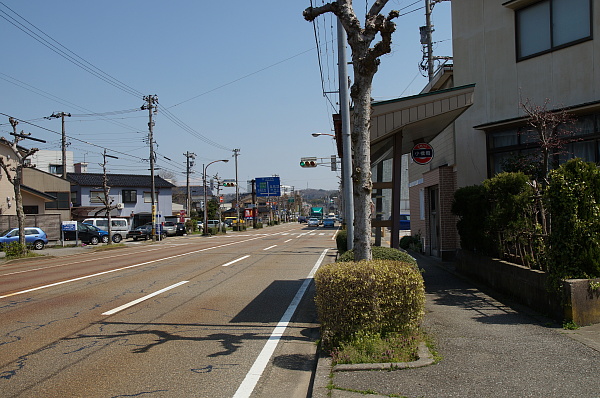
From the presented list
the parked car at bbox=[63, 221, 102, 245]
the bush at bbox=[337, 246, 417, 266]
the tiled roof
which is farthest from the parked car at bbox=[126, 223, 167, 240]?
the bush at bbox=[337, 246, 417, 266]

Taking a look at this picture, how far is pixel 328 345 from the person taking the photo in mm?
6051

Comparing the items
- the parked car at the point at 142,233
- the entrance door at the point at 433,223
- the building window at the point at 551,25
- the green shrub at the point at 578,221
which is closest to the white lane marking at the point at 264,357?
the green shrub at the point at 578,221

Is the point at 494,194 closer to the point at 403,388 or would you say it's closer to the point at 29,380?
the point at 403,388

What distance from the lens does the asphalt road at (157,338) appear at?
17.5 feet

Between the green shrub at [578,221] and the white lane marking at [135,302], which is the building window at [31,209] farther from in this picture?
the green shrub at [578,221]

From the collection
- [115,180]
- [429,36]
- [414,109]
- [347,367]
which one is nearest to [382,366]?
[347,367]

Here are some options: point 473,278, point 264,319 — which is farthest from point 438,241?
point 264,319

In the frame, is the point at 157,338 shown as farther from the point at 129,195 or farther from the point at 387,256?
the point at 129,195

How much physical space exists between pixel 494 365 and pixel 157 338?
4653mm

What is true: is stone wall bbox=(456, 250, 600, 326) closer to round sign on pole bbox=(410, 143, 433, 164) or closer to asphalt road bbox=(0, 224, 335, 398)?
round sign on pole bbox=(410, 143, 433, 164)

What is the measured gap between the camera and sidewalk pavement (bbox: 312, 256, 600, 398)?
455cm

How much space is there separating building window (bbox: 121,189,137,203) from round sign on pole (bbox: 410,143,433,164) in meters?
56.5

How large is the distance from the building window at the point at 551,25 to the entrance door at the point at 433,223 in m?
6.42

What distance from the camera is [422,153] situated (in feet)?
45.5
